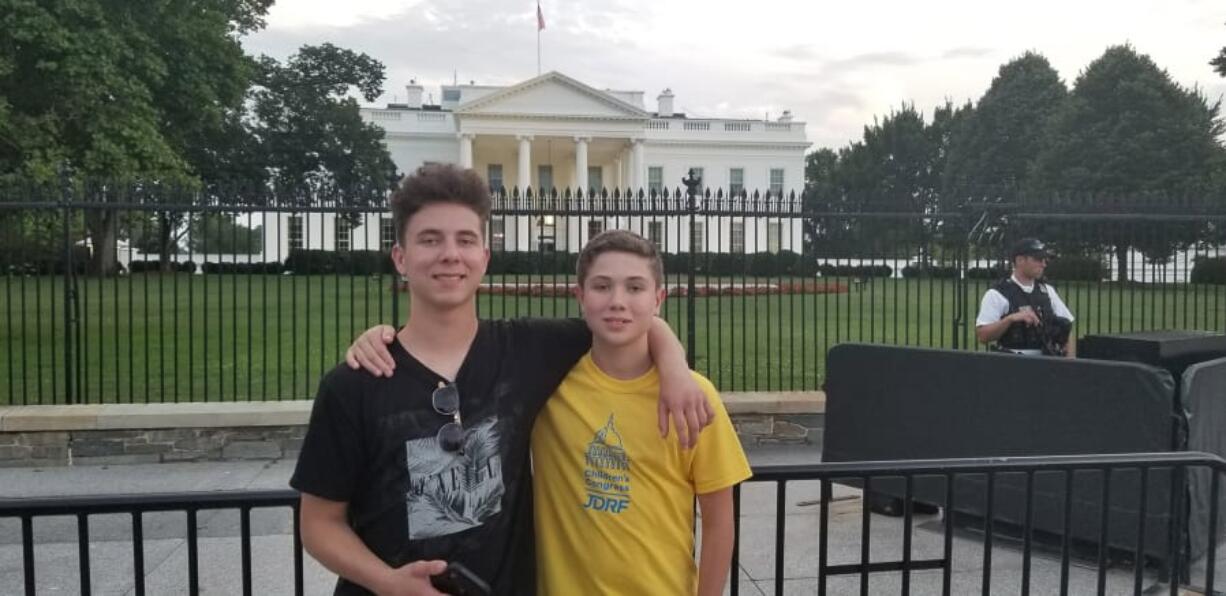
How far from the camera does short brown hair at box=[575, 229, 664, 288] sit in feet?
6.87

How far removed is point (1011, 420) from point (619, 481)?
12.9 ft

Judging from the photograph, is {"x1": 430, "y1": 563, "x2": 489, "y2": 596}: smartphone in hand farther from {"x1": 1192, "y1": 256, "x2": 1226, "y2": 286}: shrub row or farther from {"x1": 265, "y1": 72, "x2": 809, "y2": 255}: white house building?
{"x1": 265, "y1": 72, "x2": 809, "y2": 255}: white house building

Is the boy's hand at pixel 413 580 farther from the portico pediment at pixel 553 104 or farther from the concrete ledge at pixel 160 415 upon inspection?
the portico pediment at pixel 553 104

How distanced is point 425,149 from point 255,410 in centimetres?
6227

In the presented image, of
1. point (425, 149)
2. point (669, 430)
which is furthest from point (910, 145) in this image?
point (669, 430)

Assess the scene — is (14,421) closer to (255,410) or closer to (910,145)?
(255,410)

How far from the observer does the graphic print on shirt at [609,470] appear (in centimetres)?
201

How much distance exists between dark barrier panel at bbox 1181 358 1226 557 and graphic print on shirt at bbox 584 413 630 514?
3.90 meters

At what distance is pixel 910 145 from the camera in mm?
73312

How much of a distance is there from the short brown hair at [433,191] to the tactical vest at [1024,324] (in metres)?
5.55

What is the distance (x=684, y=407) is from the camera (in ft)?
6.29

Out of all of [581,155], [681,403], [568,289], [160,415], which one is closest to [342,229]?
[160,415]

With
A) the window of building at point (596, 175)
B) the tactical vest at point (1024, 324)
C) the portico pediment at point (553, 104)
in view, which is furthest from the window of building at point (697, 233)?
the window of building at point (596, 175)

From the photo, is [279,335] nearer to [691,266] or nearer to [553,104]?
[691,266]
